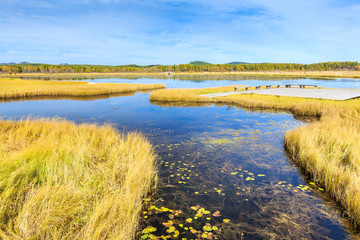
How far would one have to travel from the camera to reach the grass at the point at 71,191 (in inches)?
143

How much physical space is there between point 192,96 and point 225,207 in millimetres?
21489

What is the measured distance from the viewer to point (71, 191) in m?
4.66

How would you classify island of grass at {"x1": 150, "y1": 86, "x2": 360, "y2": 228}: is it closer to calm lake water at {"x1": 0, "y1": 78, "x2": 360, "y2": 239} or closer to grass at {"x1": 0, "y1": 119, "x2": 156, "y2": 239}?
calm lake water at {"x1": 0, "y1": 78, "x2": 360, "y2": 239}

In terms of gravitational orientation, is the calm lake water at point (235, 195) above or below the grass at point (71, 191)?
below

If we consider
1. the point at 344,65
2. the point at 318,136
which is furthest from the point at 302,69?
the point at 318,136

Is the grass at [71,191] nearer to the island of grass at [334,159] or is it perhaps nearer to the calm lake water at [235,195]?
the calm lake water at [235,195]

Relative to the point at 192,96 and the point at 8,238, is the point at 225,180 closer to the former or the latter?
the point at 8,238

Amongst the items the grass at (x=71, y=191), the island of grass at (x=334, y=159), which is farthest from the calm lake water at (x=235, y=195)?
the grass at (x=71, y=191)

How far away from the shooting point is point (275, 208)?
17.8 ft

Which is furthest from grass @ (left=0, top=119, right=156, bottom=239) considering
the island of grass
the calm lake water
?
the island of grass

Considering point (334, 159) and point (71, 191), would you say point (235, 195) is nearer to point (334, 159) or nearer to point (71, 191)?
point (334, 159)

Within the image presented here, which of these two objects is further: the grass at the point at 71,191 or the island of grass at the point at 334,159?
the island of grass at the point at 334,159

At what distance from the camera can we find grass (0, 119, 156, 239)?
3629 millimetres

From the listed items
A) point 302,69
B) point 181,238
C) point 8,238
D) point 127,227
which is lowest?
point 181,238
